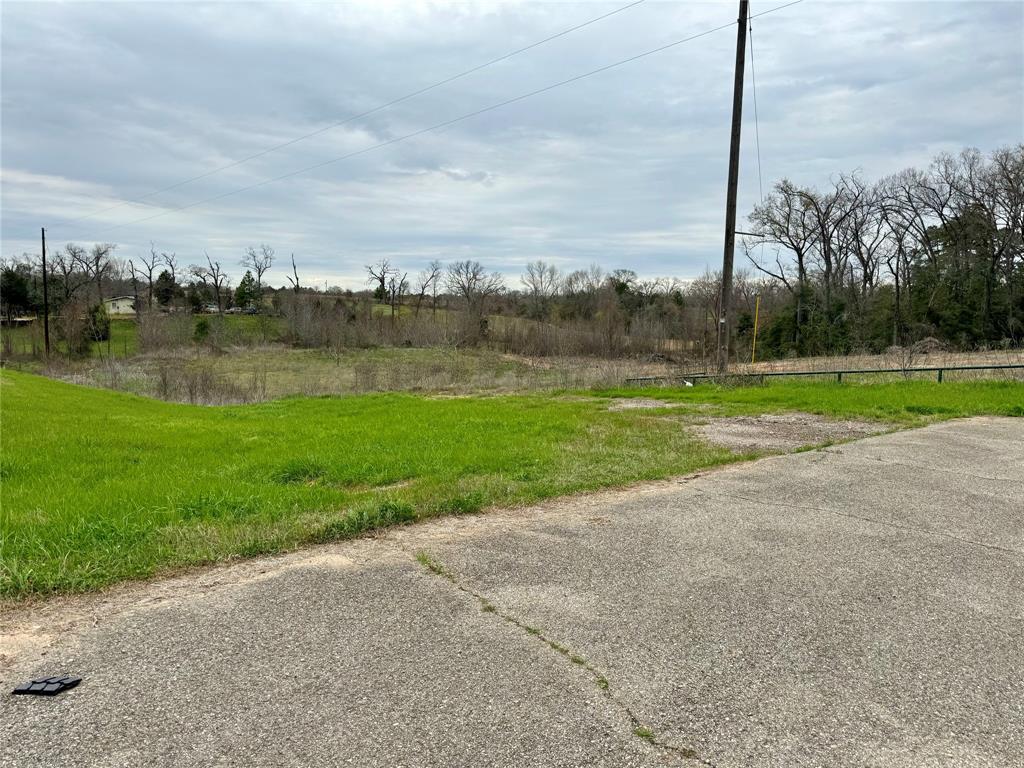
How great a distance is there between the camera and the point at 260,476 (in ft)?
23.4

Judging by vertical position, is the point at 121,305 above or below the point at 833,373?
above

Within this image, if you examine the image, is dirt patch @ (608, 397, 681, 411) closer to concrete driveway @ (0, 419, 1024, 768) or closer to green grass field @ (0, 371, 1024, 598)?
green grass field @ (0, 371, 1024, 598)

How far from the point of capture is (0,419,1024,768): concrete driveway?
2.45 metres

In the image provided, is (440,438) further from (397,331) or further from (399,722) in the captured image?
(397,331)

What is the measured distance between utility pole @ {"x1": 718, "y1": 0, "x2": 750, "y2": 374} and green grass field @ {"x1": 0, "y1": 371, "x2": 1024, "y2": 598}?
10.6 ft

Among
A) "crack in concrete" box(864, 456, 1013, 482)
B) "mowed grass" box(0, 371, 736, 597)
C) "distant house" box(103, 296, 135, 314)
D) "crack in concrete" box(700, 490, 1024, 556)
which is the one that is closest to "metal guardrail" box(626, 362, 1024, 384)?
"mowed grass" box(0, 371, 736, 597)

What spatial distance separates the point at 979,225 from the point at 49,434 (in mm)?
49513

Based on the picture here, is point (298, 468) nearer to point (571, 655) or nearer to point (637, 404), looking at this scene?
point (571, 655)

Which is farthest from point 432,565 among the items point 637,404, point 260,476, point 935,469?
point 637,404

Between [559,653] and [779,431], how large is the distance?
8.02 metres

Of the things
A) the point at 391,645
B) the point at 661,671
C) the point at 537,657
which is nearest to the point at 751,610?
the point at 661,671

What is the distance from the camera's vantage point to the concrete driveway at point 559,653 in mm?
2449

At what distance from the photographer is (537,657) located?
307cm

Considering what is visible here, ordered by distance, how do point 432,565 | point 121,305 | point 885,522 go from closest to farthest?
point 432,565, point 885,522, point 121,305
